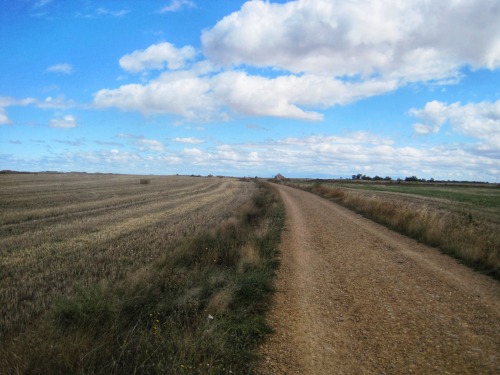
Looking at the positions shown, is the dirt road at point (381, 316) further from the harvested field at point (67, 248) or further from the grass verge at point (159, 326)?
the harvested field at point (67, 248)

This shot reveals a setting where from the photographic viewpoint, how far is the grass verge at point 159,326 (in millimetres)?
4094

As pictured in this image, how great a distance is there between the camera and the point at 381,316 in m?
6.64

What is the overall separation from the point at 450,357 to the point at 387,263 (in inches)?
222

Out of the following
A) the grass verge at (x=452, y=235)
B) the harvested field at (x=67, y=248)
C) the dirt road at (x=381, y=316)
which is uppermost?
the grass verge at (x=452, y=235)

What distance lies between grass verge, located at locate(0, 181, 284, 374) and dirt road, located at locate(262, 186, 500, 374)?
1.97 ft

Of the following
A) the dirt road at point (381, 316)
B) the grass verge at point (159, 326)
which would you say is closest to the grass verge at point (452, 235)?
the dirt road at point (381, 316)

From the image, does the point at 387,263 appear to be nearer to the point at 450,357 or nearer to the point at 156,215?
the point at 450,357

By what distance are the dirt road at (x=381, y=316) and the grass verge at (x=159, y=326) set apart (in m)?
0.60

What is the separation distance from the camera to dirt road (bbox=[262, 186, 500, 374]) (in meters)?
5.03

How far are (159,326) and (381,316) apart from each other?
4167 millimetres

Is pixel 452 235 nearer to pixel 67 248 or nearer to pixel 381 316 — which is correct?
pixel 381 316

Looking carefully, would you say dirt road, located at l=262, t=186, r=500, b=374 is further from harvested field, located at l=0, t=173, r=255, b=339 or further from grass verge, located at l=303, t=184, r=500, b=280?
harvested field, located at l=0, t=173, r=255, b=339

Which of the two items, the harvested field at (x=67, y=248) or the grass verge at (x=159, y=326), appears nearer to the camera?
the grass verge at (x=159, y=326)

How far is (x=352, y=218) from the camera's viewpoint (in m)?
21.5
